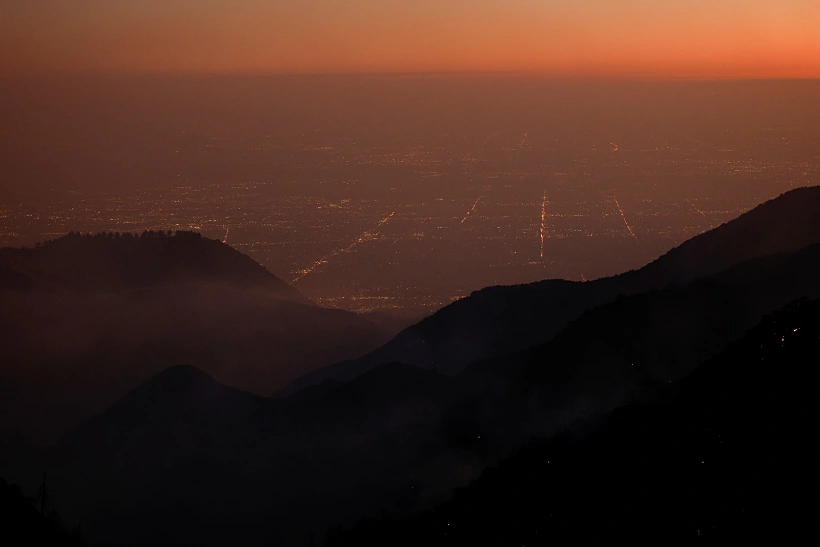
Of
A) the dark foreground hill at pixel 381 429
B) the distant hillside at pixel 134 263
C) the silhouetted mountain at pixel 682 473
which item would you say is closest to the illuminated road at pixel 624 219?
the distant hillside at pixel 134 263

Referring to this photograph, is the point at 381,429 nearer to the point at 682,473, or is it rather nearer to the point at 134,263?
the point at 682,473

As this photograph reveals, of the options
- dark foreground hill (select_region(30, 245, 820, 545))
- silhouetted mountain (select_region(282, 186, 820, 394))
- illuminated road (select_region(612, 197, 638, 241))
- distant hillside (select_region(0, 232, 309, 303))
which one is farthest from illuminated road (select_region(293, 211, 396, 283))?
dark foreground hill (select_region(30, 245, 820, 545))

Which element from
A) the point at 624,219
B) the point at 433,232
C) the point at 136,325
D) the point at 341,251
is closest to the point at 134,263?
the point at 136,325

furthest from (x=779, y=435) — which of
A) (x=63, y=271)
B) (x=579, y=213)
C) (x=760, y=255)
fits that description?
(x=579, y=213)

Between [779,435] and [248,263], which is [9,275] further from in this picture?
[779,435]

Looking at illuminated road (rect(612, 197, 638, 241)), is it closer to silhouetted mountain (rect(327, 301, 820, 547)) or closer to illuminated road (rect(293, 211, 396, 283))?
illuminated road (rect(293, 211, 396, 283))

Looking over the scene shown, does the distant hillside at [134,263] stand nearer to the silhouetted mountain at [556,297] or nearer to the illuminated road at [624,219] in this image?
the silhouetted mountain at [556,297]
